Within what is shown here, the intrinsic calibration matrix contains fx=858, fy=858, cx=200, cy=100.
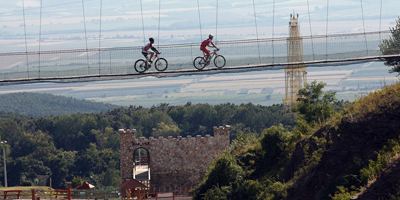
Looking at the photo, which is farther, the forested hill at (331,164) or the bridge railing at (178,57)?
the bridge railing at (178,57)

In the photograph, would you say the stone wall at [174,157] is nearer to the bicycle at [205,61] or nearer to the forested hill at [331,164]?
the forested hill at [331,164]

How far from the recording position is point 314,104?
48500 millimetres

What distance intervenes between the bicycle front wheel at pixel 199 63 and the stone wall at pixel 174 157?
1783 centimetres

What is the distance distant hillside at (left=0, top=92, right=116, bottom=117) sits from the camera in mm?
164625

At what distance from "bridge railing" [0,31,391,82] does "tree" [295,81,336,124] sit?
127 inches

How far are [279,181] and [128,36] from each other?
145m

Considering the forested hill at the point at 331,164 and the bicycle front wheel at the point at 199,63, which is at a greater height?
the bicycle front wheel at the point at 199,63

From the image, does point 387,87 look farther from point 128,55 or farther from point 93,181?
point 93,181

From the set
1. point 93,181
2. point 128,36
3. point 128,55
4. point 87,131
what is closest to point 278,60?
point 128,55

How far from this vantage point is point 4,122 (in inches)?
4259

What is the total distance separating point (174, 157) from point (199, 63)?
18.6 m

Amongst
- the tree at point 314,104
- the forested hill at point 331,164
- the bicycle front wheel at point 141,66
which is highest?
the bicycle front wheel at point 141,66

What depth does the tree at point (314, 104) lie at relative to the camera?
45469mm

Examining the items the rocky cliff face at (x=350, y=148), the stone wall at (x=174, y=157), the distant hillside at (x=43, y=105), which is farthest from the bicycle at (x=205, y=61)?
the distant hillside at (x=43, y=105)
